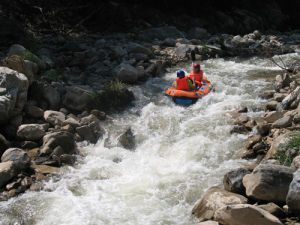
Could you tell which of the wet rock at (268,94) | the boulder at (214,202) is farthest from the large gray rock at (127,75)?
the boulder at (214,202)

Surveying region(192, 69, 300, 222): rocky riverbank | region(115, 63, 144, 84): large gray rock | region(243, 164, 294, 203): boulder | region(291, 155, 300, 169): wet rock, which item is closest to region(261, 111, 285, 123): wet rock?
region(192, 69, 300, 222): rocky riverbank

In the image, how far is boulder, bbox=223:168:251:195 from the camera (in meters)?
4.08

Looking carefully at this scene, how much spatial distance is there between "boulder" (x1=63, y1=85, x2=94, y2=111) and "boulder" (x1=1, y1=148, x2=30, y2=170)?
2.03m

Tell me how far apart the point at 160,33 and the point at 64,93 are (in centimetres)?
711

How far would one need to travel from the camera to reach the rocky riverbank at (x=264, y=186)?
3355 mm

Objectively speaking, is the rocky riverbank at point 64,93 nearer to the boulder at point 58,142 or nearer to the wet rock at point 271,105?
the boulder at point 58,142

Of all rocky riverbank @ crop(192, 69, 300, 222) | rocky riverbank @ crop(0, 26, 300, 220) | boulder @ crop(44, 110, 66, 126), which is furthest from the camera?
boulder @ crop(44, 110, 66, 126)

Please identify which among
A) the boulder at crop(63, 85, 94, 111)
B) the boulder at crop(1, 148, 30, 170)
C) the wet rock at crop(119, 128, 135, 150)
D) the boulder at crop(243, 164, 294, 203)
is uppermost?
the boulder at crop(63, 85, 94, 111)

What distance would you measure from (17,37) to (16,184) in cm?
566

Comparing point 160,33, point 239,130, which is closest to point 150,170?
point 239,130

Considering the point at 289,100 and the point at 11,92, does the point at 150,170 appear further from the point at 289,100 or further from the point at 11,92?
the point at 289,100

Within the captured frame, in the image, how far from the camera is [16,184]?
4910mm

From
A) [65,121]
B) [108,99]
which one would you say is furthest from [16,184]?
[108,99]

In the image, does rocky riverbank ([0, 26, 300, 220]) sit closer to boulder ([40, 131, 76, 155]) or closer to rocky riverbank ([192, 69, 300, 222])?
boulder ([40, 131, 76, 155])
